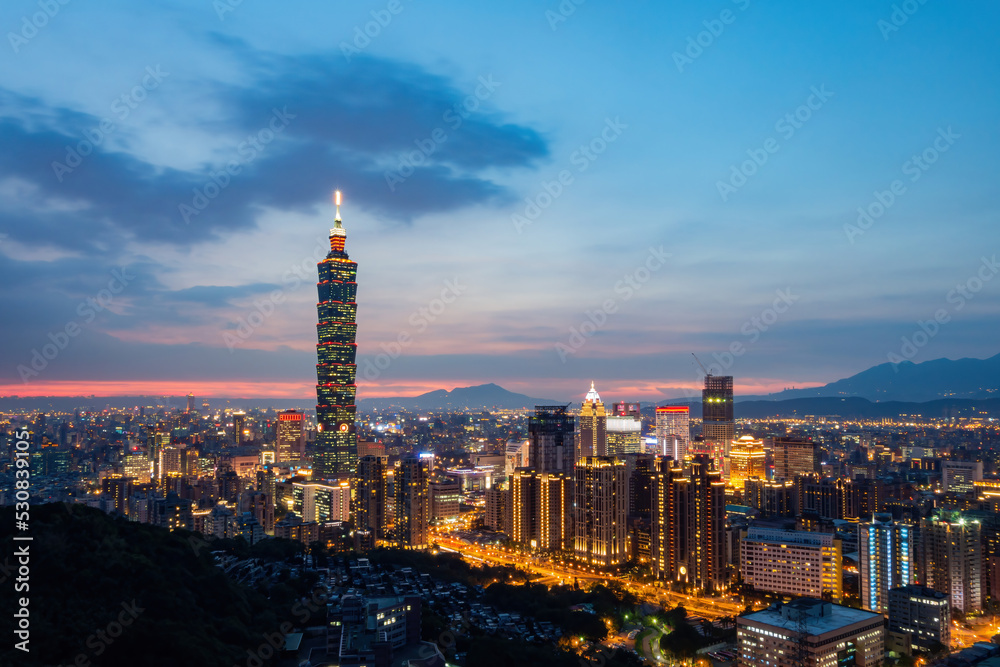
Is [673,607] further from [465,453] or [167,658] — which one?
[465,453]

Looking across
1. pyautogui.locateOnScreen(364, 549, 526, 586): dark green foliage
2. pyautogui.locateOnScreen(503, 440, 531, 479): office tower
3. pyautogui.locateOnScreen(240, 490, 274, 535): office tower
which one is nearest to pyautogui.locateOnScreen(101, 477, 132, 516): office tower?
pyautogui.locateOnScreen(240, 490, 274, 535): office tower

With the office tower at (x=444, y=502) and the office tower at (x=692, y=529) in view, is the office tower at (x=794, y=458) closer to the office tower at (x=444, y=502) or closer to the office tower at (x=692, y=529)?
the office tower at (x=444, y=502)

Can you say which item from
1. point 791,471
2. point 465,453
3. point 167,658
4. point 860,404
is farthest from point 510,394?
point 167,658

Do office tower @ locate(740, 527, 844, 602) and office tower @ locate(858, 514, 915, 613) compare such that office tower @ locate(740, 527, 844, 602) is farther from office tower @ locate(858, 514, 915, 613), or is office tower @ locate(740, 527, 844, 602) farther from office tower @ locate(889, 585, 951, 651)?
office tower @ locate(889, 585, 951, 651)

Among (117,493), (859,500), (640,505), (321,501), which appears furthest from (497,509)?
(117,493)

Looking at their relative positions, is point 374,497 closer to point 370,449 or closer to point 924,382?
point 370,449

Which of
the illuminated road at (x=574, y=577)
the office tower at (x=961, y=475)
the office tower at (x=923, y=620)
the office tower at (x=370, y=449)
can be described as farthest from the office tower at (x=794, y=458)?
the office tower at (x=923, y=620)

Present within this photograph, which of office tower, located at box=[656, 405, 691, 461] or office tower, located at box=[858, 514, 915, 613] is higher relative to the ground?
office tower, located at box=[656, 405, 691, 461]
